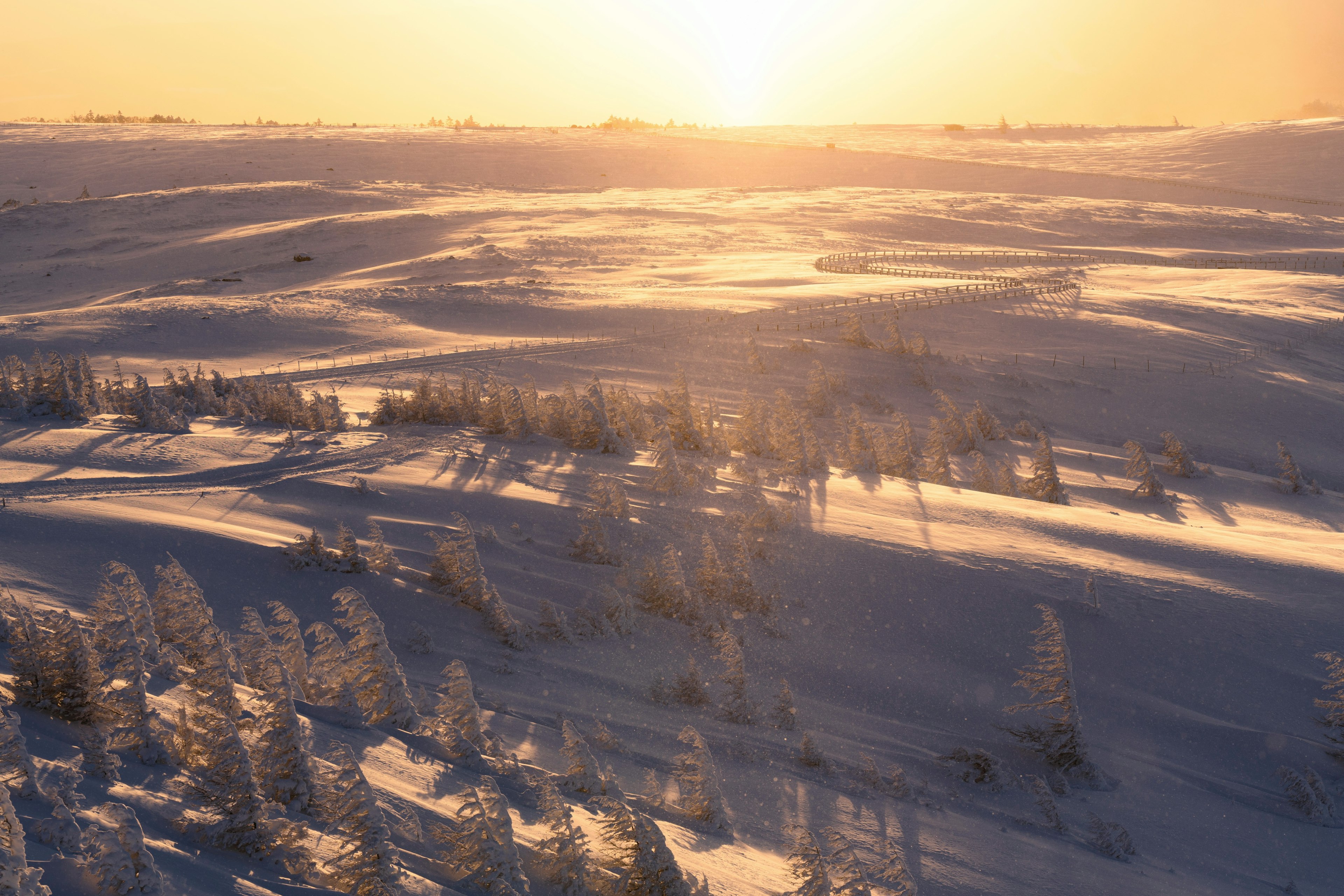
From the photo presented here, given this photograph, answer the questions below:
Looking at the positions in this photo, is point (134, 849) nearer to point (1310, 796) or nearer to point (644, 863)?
point (644, 863)

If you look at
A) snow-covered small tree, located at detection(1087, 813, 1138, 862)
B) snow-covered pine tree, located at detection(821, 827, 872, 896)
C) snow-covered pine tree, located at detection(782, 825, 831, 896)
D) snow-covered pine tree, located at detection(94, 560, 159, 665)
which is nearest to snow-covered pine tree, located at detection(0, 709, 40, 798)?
snow-covered pine tree, located at detection(94, 560, 159, 665)

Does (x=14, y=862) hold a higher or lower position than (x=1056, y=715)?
higher

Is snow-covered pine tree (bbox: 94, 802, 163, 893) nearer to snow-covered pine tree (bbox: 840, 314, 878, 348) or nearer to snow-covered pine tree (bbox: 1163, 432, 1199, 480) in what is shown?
snow-covered pine tree (bbox: 1163, 432, 1199, 480)

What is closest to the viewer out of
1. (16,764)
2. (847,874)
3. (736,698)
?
(16,764)

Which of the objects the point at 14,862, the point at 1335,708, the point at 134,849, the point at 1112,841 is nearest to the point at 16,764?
the point at 134,849

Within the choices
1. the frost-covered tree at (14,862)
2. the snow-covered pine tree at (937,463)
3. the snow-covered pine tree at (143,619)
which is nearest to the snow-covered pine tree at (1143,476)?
the snow-covered pine tree at (937,463)

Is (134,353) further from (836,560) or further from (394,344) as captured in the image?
(836,560)

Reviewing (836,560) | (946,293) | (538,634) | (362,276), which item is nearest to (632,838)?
(538,634)
